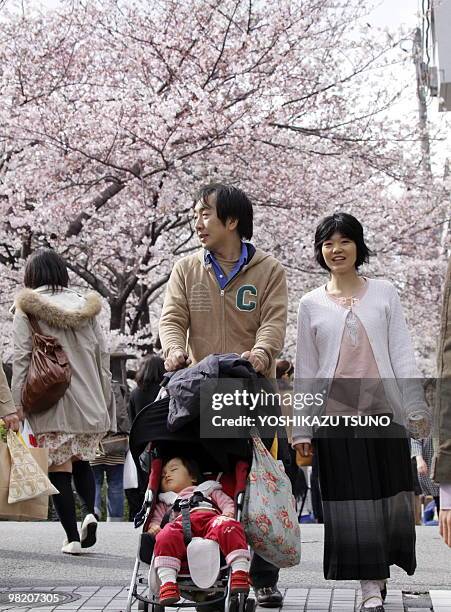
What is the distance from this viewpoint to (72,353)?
6.87 metres

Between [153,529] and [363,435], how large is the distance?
1.16 metres

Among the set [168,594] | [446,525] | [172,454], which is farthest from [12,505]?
[446,525]

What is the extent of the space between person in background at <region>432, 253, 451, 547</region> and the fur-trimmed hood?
4.10 metres

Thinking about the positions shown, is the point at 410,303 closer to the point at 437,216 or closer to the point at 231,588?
the point at 437,216

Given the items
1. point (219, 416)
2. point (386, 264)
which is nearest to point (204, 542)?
point (219, 416)

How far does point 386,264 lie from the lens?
16.0 metres

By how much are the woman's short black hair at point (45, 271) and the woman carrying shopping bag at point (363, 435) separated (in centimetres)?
238

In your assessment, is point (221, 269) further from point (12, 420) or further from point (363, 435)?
point (12, 420)

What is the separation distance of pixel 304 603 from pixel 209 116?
25.5 feet

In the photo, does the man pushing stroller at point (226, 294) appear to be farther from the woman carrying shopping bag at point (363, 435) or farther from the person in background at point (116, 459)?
the person in background at point (116, 459)

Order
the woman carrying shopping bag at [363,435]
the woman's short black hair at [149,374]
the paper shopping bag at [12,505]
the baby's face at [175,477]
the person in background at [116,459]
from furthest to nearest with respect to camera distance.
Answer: the person in background at [116,459] → the woman's short black hair at [149,374] → the paper shopping bag at [12,505] → the woman carrying shopping bag at [363,435] → the baby's face at [175,477]

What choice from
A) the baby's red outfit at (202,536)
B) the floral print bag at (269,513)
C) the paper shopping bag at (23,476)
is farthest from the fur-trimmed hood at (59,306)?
the baby's red outfit at (202,536)

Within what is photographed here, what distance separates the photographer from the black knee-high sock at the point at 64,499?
6582 mm

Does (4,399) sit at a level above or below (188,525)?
above
